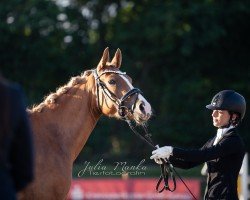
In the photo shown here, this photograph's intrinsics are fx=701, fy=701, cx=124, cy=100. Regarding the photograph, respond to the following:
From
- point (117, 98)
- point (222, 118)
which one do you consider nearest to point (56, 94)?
point (117, 98)

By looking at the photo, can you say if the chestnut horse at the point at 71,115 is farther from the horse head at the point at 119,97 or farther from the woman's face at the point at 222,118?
the woman's face at the point at 222,118

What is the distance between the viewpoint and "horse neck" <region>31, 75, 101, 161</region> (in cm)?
659

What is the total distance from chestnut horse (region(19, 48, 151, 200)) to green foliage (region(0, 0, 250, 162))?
14.1 metres

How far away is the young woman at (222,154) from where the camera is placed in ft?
19.3

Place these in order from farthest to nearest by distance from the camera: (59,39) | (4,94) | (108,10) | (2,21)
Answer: (108,10)
(59,39)
(2,21)
(4,94)

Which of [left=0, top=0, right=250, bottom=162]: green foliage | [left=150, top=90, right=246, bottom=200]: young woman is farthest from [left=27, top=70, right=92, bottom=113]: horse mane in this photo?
[left=0, top=0, right=250, bottom=162]: green foliage

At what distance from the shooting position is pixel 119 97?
6961 mm

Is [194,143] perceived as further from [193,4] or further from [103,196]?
[103,196]

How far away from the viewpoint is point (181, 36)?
21.5 meters

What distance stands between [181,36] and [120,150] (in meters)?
4.26

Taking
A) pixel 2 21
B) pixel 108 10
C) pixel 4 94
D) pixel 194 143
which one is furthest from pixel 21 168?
pixel 108 10

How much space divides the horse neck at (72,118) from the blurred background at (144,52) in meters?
14.2

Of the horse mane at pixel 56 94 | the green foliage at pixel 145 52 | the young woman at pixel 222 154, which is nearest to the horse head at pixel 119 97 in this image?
the horse mane at pixel 56 94

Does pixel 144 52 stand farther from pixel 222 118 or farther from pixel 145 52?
pixel 222 118
